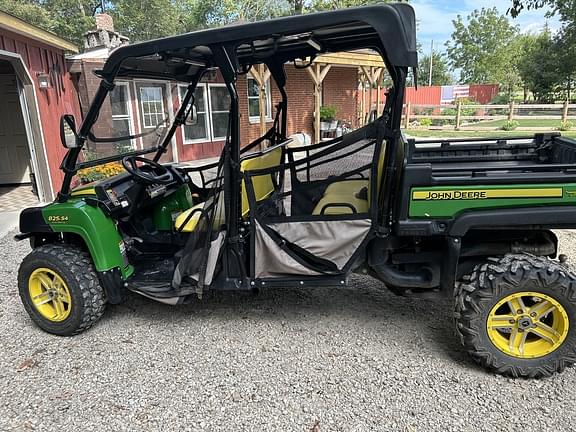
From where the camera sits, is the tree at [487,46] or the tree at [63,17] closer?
the tree at [63,17]

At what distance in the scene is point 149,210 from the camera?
382 cm

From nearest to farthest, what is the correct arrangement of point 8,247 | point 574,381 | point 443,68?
point 574,381, point 8,247, point 443,68

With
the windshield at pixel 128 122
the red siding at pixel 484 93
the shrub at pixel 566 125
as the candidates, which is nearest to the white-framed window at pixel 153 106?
the windshield at pixel 128 122

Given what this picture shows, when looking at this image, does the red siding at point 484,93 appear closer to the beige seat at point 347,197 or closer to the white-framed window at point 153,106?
the white-framed window at point 153,106

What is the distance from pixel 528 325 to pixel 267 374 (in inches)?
62.2

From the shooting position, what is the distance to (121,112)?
135 inches

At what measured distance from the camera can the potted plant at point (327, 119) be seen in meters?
16.3

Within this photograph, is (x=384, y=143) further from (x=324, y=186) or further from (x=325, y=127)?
(x=325, y=127)

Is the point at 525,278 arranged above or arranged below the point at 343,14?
below

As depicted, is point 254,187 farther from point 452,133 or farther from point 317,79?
point 452,133

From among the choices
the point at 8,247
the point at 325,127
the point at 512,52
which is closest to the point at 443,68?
the point at 512,52

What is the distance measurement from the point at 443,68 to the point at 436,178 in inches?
2742

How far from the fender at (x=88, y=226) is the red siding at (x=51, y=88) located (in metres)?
4.60

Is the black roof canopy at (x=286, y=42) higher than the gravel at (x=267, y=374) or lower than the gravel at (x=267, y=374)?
higher
